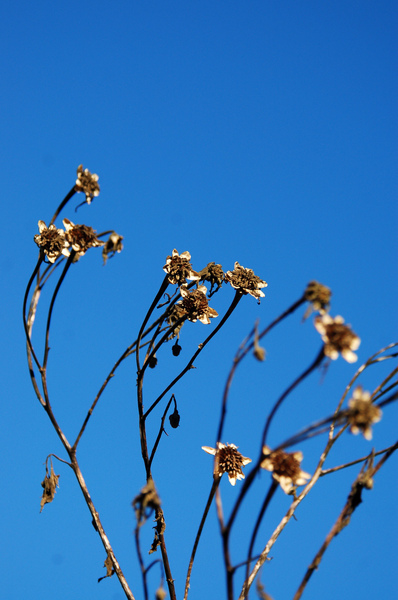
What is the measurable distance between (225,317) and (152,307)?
0.34 meters

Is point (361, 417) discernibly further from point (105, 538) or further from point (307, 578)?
point (105, 538)

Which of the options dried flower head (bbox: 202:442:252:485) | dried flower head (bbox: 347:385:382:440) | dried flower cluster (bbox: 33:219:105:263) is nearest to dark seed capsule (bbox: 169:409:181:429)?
dried flower head (bbox: 202:442:252:485)

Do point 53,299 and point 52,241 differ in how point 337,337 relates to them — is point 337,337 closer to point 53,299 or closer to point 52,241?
point 53,299

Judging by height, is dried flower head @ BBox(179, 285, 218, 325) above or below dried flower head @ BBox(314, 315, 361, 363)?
above

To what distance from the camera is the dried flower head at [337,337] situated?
150cm

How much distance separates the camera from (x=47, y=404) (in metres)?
2.38

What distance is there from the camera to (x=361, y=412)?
1363 millimetres

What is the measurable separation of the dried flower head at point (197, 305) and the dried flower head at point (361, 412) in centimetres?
174

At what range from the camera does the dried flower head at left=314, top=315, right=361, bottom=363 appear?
59.1 inches

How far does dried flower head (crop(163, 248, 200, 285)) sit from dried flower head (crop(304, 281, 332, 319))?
1503 mm

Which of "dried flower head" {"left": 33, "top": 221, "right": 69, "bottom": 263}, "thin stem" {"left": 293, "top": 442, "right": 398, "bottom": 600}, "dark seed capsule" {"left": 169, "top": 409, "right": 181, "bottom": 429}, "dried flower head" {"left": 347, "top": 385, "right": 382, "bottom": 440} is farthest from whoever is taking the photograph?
"dark seed capsule" {"left": 169, "top": 409, "right": 181, "bottom": 429}

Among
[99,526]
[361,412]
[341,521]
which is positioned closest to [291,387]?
[361,412]

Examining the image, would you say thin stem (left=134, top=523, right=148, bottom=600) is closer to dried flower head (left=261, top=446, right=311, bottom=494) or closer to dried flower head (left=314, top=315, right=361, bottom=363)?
dried flower head (left=261, top=446, right=311, bottom=494)

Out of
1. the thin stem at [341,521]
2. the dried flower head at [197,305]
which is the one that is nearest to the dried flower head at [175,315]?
the dried flower head at [197,305]
